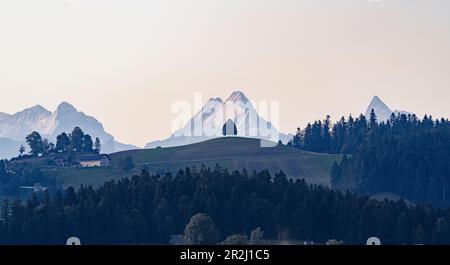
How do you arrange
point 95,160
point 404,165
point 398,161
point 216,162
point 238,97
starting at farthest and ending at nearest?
point 404,165, point 95,160, point 398,161, point 216,162, point 238,97

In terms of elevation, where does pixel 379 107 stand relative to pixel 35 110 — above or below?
above

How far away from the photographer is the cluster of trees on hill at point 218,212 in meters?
36.5

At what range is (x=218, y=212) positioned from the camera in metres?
49.8

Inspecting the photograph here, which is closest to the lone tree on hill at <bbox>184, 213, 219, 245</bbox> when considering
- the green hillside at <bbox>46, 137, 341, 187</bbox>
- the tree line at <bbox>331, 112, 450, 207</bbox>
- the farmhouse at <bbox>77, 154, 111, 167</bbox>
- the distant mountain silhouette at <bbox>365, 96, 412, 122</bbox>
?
the distant mountain silhouette at <bbox>365, 96, 412, 122</bbox>

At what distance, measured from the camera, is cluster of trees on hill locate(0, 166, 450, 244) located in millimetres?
36531

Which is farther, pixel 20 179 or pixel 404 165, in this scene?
pixel 20 179

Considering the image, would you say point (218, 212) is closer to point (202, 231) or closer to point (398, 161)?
point (202, 231)

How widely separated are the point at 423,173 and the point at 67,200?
27567 millimetres

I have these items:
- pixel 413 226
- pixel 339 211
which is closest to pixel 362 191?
pixel 413 226

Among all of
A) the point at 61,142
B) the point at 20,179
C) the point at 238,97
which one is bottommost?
the point at 238,97

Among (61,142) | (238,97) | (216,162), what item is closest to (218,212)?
(61,142)

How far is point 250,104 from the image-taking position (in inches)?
675

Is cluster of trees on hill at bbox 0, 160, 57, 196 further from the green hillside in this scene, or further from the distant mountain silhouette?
the distant mountain silhouette
